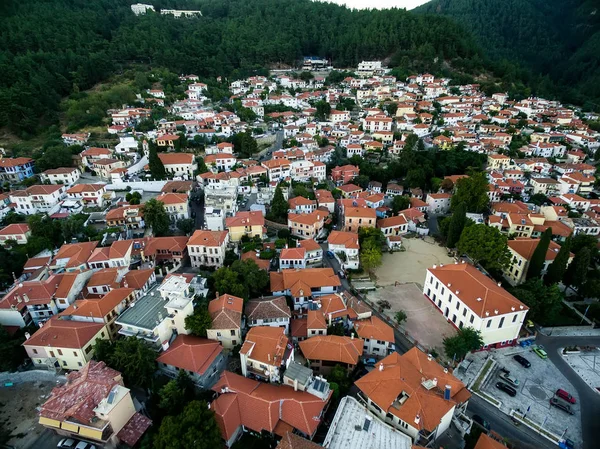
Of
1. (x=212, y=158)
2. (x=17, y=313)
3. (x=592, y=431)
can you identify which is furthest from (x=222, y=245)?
(x=592, y=431)

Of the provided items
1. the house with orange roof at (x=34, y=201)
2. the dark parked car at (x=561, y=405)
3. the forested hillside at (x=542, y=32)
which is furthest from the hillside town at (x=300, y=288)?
the forested hillside at (x=542, y=32)

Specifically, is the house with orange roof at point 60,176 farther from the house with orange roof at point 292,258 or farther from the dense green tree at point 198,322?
the dense green tree at point 198,322

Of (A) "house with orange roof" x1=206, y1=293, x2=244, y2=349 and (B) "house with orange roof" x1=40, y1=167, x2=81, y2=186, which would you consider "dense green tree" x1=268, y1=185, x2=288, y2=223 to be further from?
(B) "house with orange roof" x1=40, y1=167, x2=81, y2=186

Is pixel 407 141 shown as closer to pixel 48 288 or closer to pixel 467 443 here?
pixel 467 443

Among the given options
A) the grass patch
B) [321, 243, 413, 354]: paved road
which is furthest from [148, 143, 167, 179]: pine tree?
the grass patch

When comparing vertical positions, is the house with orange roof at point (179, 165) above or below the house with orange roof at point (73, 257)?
above

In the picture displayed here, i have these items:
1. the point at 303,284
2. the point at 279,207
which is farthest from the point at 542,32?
the point at 303,284

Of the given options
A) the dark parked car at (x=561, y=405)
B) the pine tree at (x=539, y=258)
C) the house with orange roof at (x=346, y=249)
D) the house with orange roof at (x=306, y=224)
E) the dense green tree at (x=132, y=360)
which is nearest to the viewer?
the dense green tree at (x=132, y=360)
